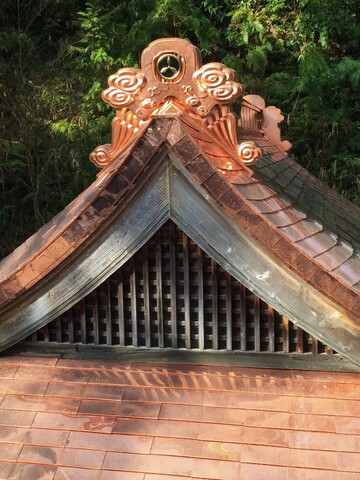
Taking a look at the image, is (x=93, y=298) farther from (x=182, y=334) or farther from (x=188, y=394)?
(x=188, y=394)

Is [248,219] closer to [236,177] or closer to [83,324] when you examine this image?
[236,177]

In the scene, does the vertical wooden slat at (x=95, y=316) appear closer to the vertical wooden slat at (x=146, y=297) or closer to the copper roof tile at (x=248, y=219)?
the vertical wooden slat at (x=146, y=297)

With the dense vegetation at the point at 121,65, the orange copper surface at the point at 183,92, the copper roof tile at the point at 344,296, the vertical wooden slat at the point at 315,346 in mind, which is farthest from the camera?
the dense vegetation at the point at 121,65

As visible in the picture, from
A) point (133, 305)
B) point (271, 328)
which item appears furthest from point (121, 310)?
point (271, 328)

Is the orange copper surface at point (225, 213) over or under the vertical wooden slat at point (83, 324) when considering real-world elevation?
over

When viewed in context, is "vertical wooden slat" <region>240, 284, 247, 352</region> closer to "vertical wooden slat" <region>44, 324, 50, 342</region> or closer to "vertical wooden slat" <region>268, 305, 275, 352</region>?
"vertical wooden slat" <region>268, 305, 275, 352</region>

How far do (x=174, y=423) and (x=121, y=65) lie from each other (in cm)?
836

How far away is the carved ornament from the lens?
178cm

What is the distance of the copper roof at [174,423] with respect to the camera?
1.71 meters

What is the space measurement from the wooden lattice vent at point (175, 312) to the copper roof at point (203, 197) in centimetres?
12

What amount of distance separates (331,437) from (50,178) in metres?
8.15

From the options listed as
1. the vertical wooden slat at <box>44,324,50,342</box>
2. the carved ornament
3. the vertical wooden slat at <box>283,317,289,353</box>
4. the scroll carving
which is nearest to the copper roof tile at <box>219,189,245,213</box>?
the carved ornament

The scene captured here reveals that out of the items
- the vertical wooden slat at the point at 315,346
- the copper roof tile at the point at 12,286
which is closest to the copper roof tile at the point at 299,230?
the vertical wooden slat at the point at 315,346

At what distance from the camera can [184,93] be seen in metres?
1.81
